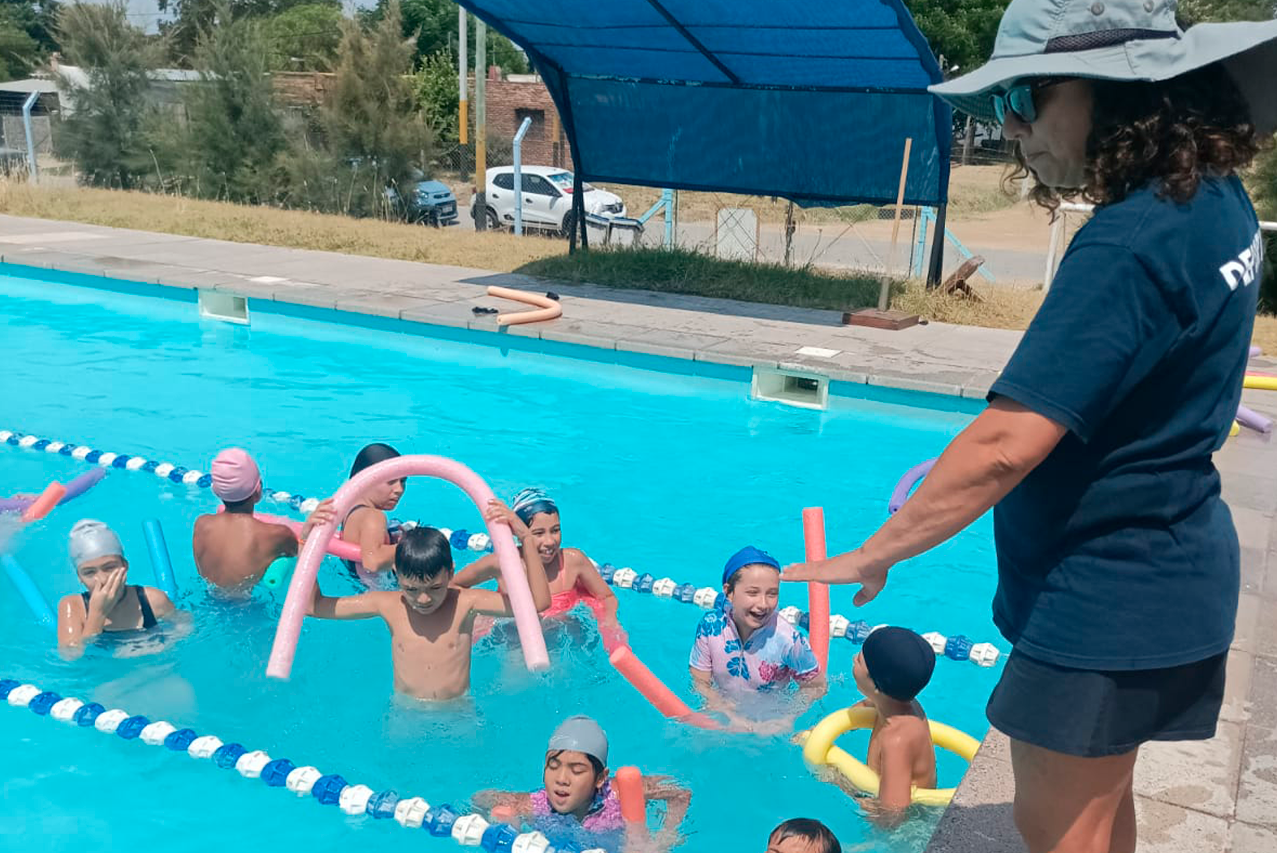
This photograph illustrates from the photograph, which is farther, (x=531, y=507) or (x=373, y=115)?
(x=373, y=115)

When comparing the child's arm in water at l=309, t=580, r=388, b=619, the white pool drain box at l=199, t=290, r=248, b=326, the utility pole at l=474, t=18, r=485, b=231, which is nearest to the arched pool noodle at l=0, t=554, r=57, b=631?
the child's arm in water at l=309, t=580, r=388, b=619

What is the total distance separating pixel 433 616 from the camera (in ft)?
16.1

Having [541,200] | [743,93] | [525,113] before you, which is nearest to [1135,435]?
[743,93]

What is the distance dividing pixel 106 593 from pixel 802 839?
3575 millimetres

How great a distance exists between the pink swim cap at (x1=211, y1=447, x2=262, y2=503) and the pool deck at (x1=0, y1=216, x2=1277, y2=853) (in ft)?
12.4

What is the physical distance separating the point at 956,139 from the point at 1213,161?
4368 cm

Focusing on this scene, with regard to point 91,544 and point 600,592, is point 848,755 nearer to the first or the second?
point 600,592

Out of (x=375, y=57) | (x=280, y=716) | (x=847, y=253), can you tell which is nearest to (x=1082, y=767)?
(x=280, y=716)

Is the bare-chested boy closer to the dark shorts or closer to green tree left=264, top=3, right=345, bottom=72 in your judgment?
the dark shorts

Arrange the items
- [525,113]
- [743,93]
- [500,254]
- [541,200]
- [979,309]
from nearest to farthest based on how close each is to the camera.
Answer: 1. [979,309]
2. [743,93]
3. [500,254]
4. [541,200]
5. [525,113]

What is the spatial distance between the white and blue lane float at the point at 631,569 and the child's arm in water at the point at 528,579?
3.41 ft

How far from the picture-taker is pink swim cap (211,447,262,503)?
18.7 ft

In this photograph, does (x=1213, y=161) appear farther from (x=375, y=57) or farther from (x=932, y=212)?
(x=375, y=57)

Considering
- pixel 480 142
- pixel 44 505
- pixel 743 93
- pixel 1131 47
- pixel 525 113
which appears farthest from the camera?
pixel 525 113
